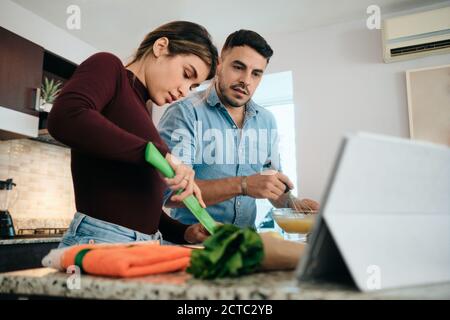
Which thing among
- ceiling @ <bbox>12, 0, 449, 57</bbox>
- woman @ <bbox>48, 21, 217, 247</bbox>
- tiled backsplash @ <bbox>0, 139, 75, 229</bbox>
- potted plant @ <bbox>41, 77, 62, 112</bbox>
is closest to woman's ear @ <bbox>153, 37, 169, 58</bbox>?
woman @ <bbox>48, 21, 217, 247</bbox>

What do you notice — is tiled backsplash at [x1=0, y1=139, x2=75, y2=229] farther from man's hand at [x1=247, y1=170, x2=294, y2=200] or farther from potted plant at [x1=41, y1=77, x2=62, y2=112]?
man's hand at [x1=247, y1=170, x2=294, y2=200]

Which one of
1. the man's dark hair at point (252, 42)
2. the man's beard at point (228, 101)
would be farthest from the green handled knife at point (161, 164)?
the man's dark hair at point (252, 42)

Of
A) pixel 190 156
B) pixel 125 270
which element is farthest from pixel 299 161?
pixel 125 270

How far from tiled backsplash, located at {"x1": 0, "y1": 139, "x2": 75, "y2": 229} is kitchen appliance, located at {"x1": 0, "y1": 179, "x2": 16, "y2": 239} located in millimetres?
66

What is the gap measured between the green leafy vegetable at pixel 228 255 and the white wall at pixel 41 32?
112 inches

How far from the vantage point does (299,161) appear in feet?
9.77

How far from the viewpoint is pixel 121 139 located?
0.77m

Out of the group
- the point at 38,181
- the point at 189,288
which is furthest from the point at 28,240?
the point at 189,288

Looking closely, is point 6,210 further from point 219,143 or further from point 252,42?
point 252,42

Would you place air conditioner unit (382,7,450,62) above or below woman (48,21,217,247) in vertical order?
above

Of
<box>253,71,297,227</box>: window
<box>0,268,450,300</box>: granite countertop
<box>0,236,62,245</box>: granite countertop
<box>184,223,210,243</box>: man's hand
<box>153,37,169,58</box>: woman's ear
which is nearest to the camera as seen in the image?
<box>0,268,450,300</box>: granite countertop

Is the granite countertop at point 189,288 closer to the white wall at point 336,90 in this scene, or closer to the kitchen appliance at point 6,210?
the kitchen appliance at point 6,210

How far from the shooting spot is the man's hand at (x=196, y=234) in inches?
39.0

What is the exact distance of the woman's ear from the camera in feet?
3.82
